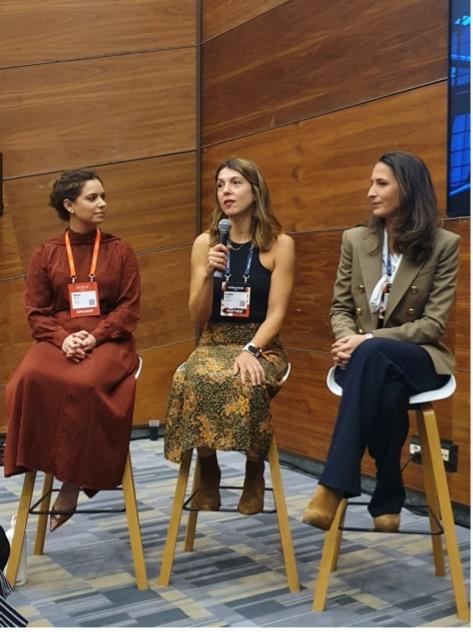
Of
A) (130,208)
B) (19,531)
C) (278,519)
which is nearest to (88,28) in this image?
(130,208)

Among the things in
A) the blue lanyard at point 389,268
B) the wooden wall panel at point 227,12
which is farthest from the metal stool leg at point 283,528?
the wooden wall panel at point 227,12

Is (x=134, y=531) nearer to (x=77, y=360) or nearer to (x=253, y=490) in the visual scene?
(x=253, y=490)

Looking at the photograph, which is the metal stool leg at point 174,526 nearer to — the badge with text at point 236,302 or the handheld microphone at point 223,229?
the badge with text at point 236,302

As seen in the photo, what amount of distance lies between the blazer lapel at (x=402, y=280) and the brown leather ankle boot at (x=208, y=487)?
0.86m

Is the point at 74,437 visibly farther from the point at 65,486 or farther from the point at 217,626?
the point at 217,626

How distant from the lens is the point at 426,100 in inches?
129

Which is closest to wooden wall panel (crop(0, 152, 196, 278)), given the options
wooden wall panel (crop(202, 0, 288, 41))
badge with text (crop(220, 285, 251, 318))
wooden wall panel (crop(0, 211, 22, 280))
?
wooden wall panel (crop(0, 211, 22, 280))

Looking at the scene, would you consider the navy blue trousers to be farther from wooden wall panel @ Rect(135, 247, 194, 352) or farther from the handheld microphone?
wooden wall panel @ Rect(135, 247, 194, 352)

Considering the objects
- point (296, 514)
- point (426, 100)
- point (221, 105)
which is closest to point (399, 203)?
point (426, 100)

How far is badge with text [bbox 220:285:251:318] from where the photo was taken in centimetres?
279

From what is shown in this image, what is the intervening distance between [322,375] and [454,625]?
5.82ft

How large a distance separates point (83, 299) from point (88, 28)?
2.36 metres

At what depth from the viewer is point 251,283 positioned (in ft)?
9.15

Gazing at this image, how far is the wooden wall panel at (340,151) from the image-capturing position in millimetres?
3262
